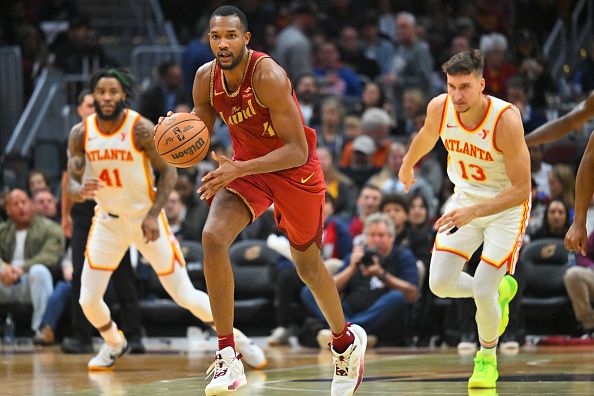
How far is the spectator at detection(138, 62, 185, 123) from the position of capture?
579 inches

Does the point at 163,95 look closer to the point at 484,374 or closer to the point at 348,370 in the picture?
the point at 484,374

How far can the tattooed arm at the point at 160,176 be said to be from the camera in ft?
29.0

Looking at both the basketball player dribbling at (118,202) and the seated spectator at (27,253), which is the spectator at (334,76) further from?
the basketball player dribbling at (118,202)

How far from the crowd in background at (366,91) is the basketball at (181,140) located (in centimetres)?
504

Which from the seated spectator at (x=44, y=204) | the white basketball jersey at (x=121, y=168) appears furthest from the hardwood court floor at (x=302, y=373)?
the seated spectator at (x=44, y=204)

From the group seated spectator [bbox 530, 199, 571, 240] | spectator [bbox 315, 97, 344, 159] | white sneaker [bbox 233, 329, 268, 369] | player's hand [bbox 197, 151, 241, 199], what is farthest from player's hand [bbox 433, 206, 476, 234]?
spectator [bbox 315, 97, 344, 159]

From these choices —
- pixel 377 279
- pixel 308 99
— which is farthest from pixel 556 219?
pixel 308 99

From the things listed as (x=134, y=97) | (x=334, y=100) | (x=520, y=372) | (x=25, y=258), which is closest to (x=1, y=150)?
(x=25, y=258)

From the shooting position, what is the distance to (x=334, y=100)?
14047 millimetres

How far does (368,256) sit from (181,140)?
510 centimetres

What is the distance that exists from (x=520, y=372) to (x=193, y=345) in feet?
14.6

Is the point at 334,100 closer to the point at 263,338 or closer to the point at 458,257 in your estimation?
the point at 263,338

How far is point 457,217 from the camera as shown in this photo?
22.6ft

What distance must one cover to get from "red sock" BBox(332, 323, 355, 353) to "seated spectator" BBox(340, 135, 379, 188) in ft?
21.3
